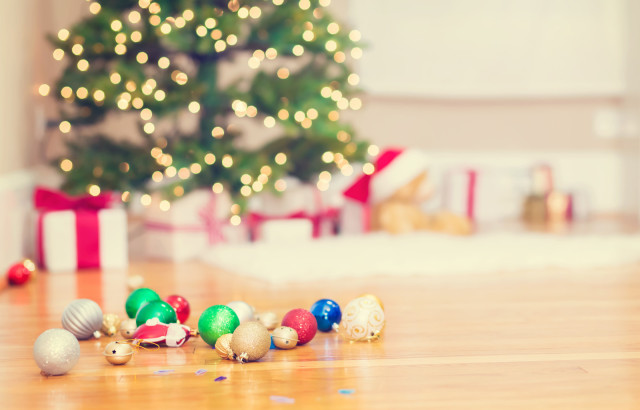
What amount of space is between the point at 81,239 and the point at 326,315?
43.0 inches

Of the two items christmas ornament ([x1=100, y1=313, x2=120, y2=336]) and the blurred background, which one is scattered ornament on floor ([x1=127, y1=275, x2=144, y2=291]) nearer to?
christmas ornament ([x1=100, y1=313, x2=120, y2=336])

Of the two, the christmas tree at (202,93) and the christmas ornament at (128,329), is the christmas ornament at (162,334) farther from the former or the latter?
the christmas tree at (202,93)

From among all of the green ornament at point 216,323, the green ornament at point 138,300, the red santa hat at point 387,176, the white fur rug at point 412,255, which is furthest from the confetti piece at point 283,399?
the red santa hat at point 387,176

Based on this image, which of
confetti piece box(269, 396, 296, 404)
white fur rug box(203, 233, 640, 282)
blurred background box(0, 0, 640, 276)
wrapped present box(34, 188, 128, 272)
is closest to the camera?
confetti piece box(269, 396, 296, 404)

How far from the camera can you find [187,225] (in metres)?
2.39

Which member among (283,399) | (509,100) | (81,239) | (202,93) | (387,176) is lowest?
(283,399)

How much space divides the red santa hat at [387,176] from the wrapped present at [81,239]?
→ 0.92 m

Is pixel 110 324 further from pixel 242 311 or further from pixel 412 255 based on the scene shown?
pixel 412 255

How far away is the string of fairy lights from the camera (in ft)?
7.48

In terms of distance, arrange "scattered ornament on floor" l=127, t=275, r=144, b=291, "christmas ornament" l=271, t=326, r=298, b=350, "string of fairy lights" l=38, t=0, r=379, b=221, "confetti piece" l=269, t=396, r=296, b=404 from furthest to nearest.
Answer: "string of fairy lights" l=38, t=0, r=379, b=221 → "scattered ornament on floor" l=127, t=275, r=144, b=291 → "christmas ornament" l=271, t=326, r=298, b=350 → "confetti piece" l=269, t=396, r=296, b=404

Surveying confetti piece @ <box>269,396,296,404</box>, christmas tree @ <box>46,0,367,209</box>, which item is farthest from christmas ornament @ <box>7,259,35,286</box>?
confetti piece @ <box>269,396,296,404</box>

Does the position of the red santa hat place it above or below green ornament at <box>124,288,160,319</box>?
above

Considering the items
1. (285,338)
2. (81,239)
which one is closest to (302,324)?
(285,338)

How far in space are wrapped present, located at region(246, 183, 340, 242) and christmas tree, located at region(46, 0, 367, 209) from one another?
12 cm
